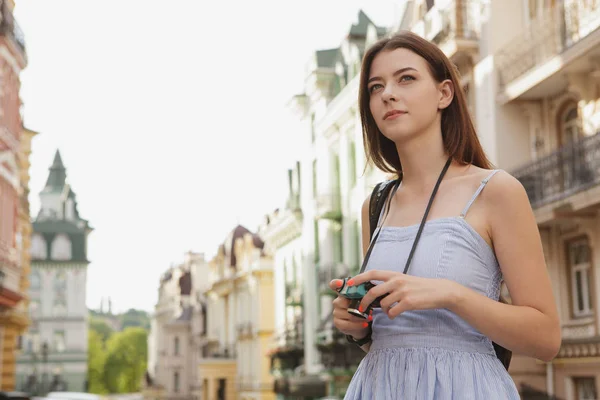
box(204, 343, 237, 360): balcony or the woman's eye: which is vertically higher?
box(204, 343, 237, 360): balcony

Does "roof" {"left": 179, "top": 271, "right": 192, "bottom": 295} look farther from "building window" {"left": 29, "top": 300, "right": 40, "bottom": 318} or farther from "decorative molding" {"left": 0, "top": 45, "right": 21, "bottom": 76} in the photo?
"decorative molding" {"left": 0, "top": 45, "right": 21, "bottom": 76}

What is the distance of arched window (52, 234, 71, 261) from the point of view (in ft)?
307

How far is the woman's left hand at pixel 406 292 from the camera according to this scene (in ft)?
7.89

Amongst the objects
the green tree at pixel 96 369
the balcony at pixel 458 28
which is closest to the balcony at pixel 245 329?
the balcony at pixel 458 28

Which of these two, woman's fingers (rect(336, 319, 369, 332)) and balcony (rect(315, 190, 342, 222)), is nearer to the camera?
woman's fingers (rect(336, 319, 369, 332))

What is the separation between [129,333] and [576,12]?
5161 inches

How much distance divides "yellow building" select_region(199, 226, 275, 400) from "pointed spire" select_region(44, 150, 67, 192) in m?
32.3

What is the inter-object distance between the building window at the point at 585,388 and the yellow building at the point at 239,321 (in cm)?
3605

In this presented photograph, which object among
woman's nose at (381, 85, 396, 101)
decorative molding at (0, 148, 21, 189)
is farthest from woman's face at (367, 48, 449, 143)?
decorative molding at (0, 148, 21, 189)

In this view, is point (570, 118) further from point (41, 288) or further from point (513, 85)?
point (41, 288)

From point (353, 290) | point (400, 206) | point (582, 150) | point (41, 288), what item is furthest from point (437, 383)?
point (41, 288)

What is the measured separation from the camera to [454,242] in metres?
2.65

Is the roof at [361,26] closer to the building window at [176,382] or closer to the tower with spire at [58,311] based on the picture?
the tower with spire at [58,311]

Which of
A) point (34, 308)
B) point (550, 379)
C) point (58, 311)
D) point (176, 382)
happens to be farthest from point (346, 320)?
point (176, 382)
